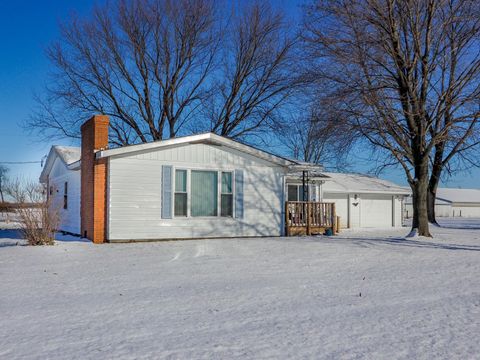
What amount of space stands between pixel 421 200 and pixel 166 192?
898 centimetres

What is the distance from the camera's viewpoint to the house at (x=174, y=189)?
48.1ft

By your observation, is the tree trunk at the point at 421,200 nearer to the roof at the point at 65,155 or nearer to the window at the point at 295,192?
the window at the point at 295,192

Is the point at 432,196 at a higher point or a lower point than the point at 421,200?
higher

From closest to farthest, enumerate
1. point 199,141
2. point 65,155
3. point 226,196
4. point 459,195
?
point 199,141
point 226,196
point 65,155
point 459,195

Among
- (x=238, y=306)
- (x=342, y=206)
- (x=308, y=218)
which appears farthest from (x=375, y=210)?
(x=238, y=306)

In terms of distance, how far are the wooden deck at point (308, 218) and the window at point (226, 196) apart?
7.88ft

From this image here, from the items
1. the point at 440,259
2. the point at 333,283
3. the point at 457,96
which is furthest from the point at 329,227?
Result: the point at 333,283

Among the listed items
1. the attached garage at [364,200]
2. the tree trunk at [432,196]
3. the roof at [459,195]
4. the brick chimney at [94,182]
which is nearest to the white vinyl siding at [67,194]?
the brick chimney at [94,182]

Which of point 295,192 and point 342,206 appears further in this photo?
point 342,206

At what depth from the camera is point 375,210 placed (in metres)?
27.3

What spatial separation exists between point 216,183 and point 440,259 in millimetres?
7461

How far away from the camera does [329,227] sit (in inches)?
744

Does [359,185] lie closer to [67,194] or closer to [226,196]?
[226,196]

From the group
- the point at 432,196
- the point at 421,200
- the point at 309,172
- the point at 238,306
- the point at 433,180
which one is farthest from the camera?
the point at 432,196
